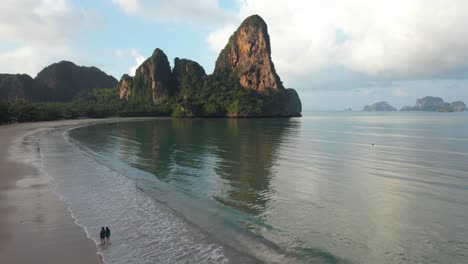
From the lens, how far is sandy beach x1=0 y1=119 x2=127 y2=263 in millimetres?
11391

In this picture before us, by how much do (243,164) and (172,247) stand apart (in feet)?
67.7

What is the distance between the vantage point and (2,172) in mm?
25766

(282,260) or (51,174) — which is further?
(51,174)

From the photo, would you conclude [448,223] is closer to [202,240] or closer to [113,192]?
[202,240]

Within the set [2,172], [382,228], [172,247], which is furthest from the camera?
[2,172]

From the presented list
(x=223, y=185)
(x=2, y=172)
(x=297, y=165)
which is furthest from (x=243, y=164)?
(x=2, y=172)

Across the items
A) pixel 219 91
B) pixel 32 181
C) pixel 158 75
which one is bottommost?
pixel 32 181

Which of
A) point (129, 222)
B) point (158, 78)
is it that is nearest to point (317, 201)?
point (129, 222)

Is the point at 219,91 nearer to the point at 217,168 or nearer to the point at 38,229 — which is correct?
the point at 217,168

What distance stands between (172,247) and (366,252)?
7.20 meters

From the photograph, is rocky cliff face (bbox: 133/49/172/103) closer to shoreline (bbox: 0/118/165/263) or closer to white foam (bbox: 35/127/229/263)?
white foam (bbox: 35/127/229/263)

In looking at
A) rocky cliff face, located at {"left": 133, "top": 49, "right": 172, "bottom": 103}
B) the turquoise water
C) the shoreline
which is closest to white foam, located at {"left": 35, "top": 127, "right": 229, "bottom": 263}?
the shoreline

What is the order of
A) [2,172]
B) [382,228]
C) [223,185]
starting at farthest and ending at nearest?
[2,172]
[223,185]
[382,228]

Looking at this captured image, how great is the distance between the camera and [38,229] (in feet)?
45.2
